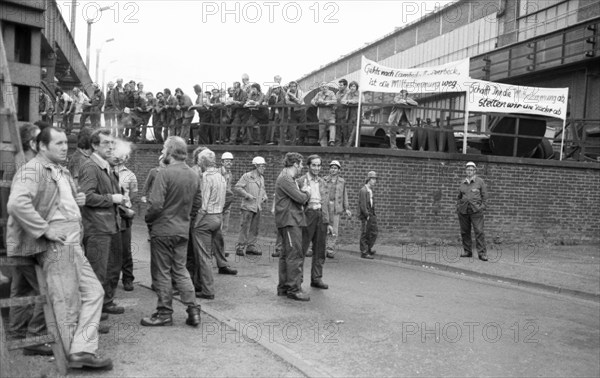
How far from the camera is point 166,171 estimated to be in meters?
5.98

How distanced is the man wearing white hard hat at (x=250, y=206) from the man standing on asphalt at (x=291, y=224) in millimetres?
3264

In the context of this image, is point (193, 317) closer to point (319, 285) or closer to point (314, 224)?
point (314, 224)

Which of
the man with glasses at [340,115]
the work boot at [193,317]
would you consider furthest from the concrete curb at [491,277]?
the work boot at [193,317]

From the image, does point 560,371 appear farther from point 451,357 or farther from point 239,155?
point 239,155

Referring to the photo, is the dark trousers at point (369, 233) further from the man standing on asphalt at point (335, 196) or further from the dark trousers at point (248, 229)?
the dark trousers at point (248, 229)

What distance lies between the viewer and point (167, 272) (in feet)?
19.5

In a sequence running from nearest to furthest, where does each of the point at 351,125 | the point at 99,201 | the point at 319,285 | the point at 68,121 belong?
1. the point at 99,201
2. the point at 319,285
3. the point at 351,125
4. the point at 68,121

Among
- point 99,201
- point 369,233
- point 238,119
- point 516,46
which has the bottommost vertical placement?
point 369,233

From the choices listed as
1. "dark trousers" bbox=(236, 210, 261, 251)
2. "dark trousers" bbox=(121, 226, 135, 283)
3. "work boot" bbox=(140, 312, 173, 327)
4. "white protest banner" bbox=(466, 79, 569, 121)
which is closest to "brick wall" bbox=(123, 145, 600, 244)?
"white protest banner" bbox=(466, 79, 569, 121)

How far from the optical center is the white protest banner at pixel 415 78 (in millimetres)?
13359

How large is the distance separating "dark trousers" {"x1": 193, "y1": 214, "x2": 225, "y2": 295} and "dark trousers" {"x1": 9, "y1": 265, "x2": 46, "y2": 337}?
270 cm

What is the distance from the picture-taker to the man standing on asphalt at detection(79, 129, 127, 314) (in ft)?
18.3

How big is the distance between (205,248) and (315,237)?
1.71 metres

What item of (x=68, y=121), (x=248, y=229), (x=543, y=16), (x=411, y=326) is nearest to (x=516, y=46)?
(x=543, y=16)
